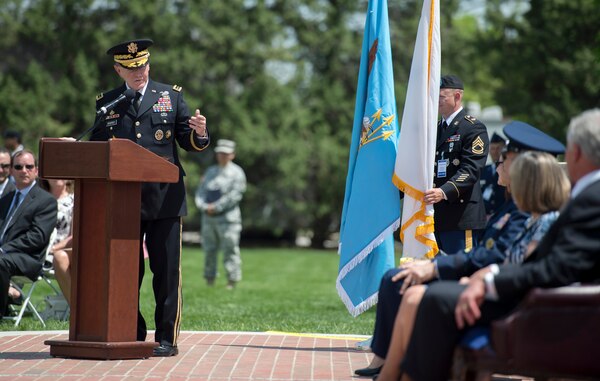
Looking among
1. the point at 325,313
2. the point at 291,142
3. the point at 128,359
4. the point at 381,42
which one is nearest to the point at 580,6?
the point at 291,142

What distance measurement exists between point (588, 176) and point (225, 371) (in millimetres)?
2933

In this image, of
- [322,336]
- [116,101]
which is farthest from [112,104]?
[322,336]

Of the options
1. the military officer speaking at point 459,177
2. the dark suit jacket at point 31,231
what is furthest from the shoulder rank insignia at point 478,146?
the dark suit jacket at point 31,231

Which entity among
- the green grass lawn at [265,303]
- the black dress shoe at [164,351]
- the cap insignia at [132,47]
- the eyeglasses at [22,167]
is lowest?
the green grass lawn at [265,303]

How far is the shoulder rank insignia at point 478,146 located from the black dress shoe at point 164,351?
103 inches

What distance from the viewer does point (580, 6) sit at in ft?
117

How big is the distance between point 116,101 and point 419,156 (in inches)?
85.0

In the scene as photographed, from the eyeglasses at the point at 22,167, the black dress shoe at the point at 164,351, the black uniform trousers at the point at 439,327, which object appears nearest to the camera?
the black uniform trousers at the point at 439,327

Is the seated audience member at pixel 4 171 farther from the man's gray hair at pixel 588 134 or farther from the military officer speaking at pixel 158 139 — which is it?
the man's gray hair at pixel 588 134

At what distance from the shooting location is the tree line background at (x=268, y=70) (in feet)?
111

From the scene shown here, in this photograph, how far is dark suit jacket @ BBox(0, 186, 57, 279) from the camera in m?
9.91

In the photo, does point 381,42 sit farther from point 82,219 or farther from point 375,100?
point 82,219

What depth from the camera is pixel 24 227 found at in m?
10.1

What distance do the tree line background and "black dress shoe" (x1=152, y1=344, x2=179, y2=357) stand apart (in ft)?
84.5
